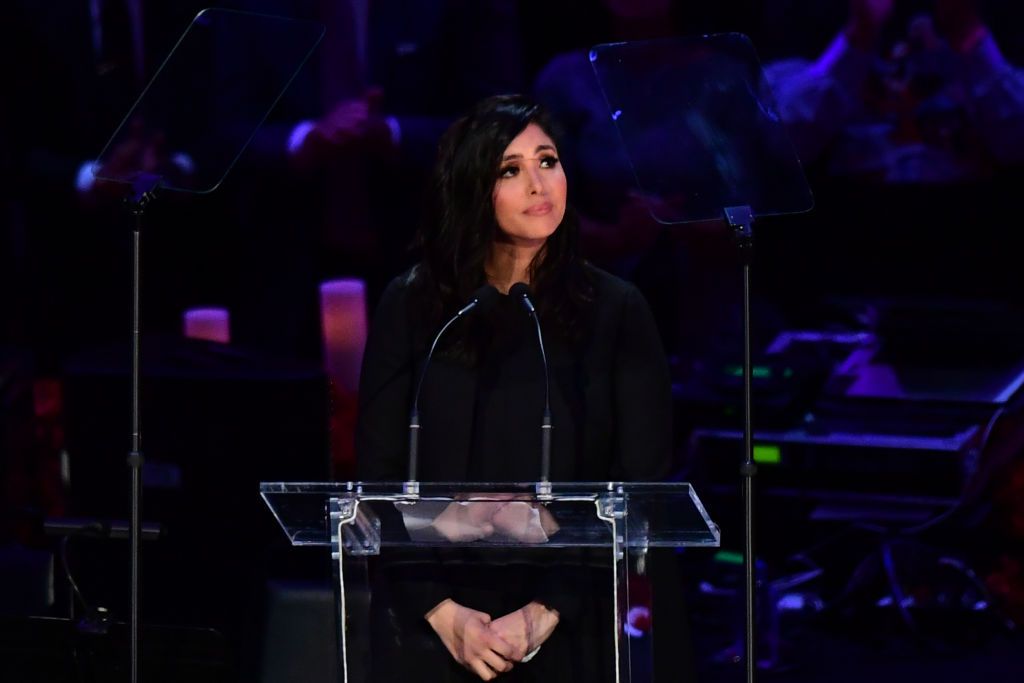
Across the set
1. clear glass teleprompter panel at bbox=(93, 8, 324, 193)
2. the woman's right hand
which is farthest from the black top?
clear glass teleprompter panel at bbox=(93, 8, 324, 193)

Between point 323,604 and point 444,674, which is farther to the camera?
point 323,604

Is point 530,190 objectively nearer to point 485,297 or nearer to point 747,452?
point 485,297

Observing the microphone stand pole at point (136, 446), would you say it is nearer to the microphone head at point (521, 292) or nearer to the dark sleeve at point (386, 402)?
the dark sleeve at point (386, 402)

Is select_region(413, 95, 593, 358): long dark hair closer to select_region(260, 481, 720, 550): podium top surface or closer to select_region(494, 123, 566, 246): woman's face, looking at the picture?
select_region(494, 123, 566, 246): woman's face

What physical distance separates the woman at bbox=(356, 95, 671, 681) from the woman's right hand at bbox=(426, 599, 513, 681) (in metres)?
0.39

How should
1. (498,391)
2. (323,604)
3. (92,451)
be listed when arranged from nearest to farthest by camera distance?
(498,391)
(323,604)
(92,451)

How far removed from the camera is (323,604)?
310cm

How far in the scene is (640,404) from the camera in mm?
2674

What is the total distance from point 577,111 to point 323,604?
2.27m

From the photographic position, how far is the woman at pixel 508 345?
8.73 feet

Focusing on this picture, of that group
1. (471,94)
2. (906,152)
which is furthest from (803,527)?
(471,94)

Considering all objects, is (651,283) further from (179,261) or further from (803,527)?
(179,261)

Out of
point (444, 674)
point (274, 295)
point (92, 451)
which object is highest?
point (274, 295)

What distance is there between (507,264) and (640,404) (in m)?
0.35
